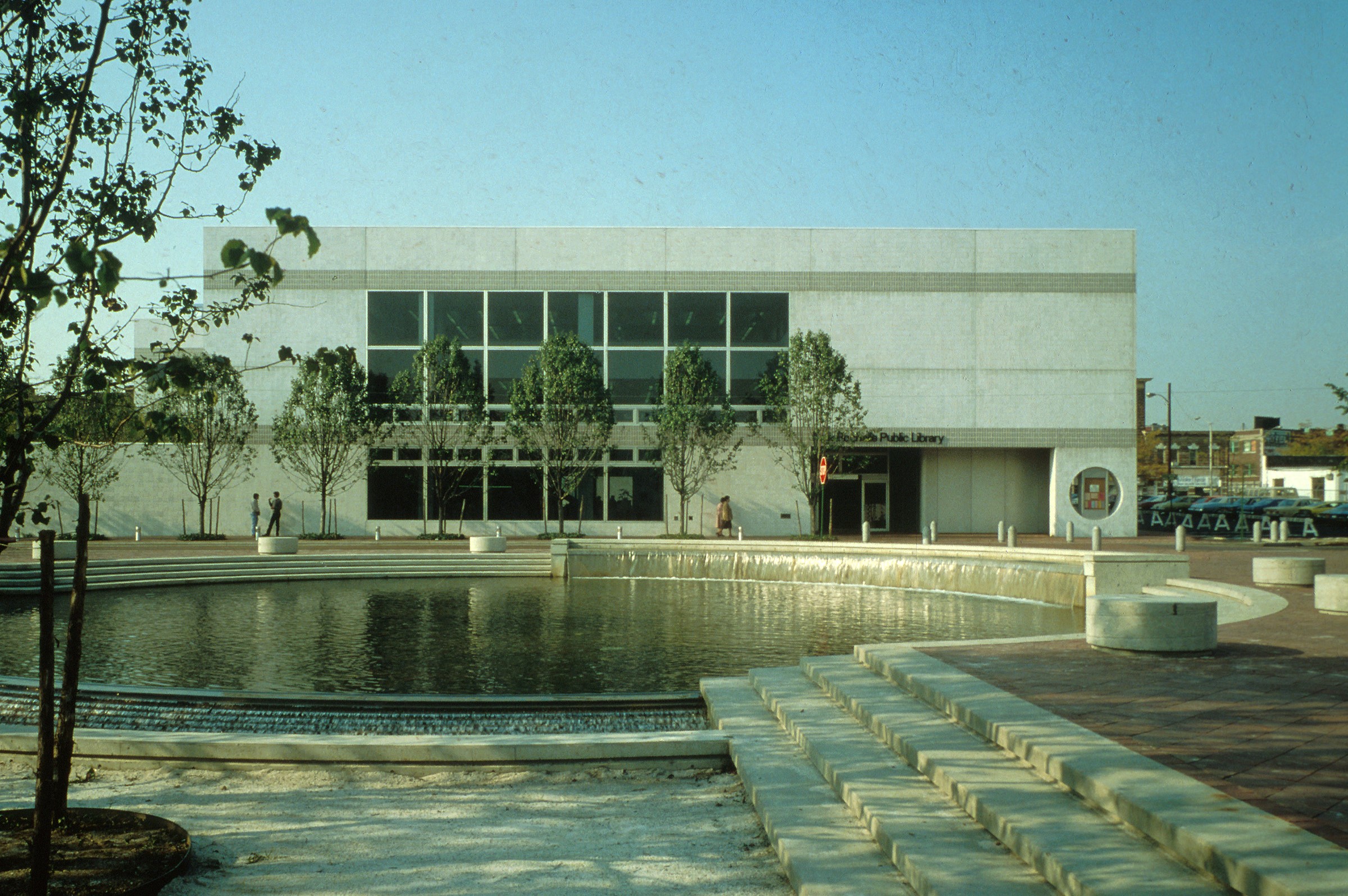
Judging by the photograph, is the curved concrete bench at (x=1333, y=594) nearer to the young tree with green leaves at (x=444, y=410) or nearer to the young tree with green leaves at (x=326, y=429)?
the young tree with green leaves at (x=444, y=410)

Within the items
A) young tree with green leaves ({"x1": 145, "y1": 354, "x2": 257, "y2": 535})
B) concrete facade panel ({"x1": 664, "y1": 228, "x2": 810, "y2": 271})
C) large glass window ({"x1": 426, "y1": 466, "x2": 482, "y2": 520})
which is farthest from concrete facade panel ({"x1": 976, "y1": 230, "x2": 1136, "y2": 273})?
young tree with green leaves ({"x1": 145, "y1": 354, "x2": 257, "y2": 535})

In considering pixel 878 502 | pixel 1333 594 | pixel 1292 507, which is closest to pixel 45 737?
pixel 1333 594

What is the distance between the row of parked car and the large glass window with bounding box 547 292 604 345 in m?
27.3

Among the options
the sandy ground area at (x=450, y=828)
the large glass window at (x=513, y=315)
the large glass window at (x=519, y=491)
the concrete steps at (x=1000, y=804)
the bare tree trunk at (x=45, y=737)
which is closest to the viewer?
the concrete steps at (x=1000, y=804)

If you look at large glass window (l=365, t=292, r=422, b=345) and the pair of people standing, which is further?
large glass window (l=365, t=292, r=422, b=345)

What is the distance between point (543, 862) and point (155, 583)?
19.3 metres

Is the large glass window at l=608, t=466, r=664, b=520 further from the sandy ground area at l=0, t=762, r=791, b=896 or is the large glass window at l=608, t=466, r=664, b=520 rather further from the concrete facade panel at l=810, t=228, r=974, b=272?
the sandy ground area at l=0, t=762, r=791, b=896

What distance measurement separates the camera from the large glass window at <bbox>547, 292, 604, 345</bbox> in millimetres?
39000

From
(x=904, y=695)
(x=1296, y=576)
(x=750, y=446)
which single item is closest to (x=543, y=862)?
(x=904, y=695)

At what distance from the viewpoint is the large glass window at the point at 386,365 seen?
38719mm

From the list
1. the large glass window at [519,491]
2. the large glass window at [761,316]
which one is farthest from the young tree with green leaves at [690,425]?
the large glass window at [519,491]

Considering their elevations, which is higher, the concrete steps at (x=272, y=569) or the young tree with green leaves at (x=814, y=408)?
the young tree with green leaves at (x=814, y=408)

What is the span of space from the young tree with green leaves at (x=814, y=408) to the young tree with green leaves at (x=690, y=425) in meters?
1.98

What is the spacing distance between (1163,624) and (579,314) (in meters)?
31.3
